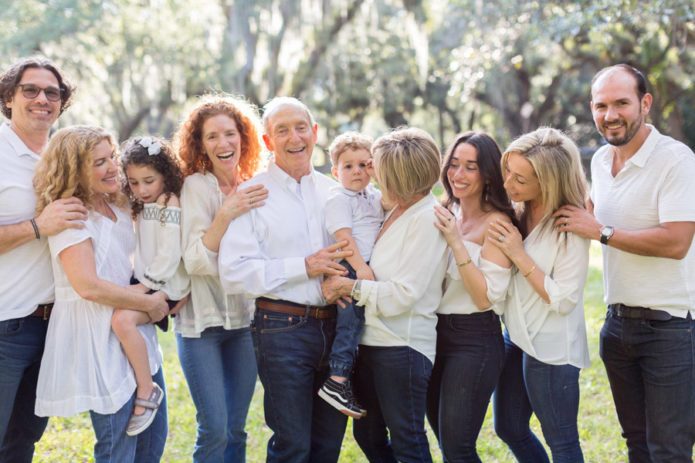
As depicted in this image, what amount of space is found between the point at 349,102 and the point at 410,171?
21.6 m

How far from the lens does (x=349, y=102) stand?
79.3ft

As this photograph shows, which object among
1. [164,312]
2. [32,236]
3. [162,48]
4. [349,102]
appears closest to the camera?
[32,236]

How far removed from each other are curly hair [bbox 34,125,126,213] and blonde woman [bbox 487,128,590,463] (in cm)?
203

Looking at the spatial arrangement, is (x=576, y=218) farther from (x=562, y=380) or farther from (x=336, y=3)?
(x=336, y=3)

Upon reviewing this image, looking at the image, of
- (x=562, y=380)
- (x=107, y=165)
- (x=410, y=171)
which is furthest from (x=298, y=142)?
(x=562, y=380)

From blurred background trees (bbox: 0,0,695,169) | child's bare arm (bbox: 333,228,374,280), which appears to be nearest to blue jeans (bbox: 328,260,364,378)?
child's bare arm (bbox: 333,228,374,280)

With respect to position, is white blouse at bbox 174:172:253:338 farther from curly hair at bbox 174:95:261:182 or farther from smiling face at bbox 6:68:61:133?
smiling face at bbox 6:68:61:133

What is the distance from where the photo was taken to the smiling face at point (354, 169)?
3.43 metres

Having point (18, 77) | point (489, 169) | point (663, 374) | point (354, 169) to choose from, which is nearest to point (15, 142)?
point (18, 77)

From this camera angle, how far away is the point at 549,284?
9.97ft

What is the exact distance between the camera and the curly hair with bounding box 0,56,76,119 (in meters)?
3.29

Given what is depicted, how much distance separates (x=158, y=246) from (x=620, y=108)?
254cm

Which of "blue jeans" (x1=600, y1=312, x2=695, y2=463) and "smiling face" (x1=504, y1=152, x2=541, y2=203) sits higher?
"smiling face" (x1=504, y1=152, x2=541, y2=203)

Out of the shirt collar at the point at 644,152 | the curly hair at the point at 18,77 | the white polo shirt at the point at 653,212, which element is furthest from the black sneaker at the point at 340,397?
the curly hair at the point at 18,77
